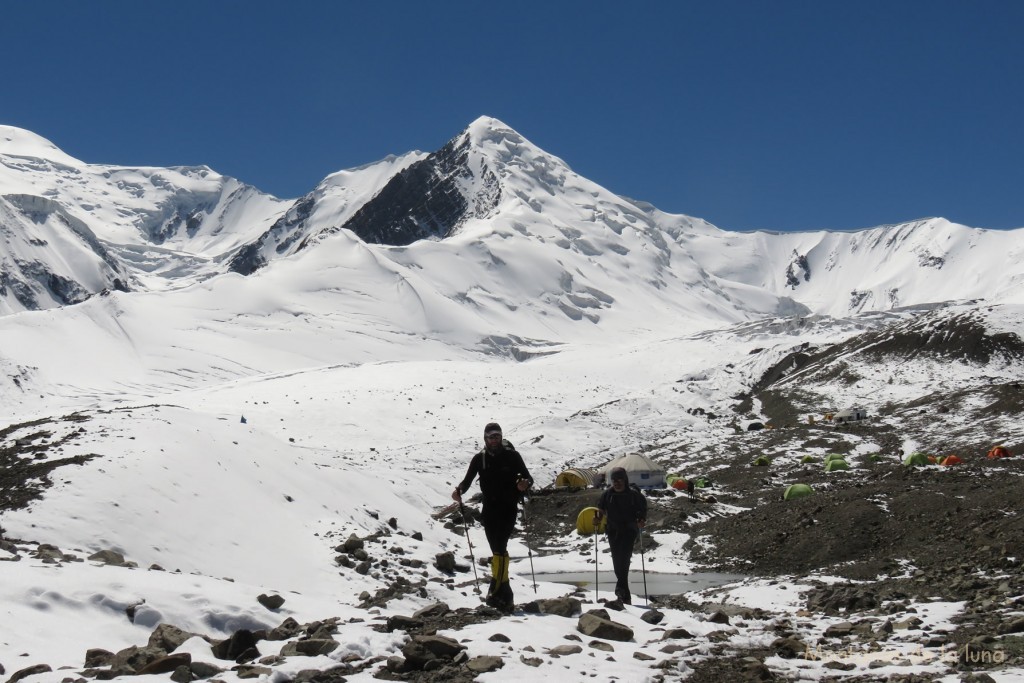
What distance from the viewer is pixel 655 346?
14175 centimetres

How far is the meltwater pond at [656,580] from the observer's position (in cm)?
2298

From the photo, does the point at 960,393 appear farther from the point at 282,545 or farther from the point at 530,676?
the point at 530,676

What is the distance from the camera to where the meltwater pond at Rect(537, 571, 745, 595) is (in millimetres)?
22984

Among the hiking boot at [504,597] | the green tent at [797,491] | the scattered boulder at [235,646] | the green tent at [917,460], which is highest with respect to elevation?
the green tent at [917,460]

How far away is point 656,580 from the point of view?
25.8 metres

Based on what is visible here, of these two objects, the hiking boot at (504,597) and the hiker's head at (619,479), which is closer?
the hiking boot at (504,597)

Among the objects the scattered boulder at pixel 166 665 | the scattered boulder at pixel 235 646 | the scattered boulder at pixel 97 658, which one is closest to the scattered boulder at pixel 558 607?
the scattered boulder at pixel 235 646

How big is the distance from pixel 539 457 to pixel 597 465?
5102 mm

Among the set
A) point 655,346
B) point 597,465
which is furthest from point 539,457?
point 655,346

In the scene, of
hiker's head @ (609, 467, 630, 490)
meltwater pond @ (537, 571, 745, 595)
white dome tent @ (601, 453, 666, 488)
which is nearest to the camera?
hiker's head @ (609, 467, 630, 490)

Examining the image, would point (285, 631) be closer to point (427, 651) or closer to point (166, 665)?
point (166, 665)

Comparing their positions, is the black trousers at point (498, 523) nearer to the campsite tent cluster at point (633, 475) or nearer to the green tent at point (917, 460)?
the campsite tent cluster at point (633, 475)

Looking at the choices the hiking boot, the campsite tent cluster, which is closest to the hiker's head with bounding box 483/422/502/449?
the hiking boot

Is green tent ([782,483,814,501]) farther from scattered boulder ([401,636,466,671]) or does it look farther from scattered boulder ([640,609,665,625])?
scattered boulder ([401,636,466,671])
